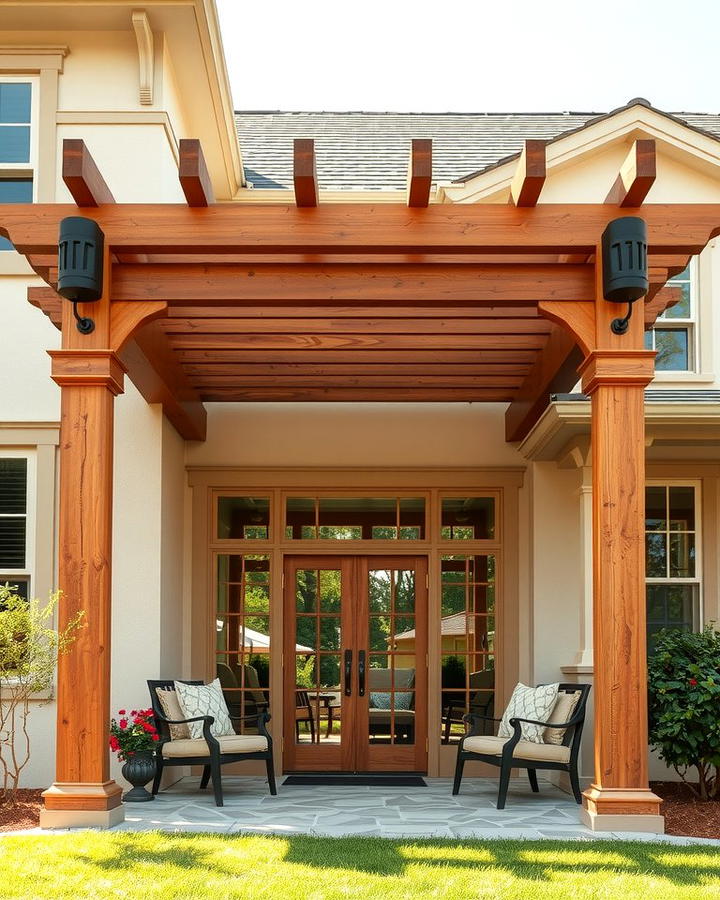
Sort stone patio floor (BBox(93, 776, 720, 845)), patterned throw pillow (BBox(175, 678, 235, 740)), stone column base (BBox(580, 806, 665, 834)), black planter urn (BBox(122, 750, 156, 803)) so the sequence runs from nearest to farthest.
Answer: stone column base (BBox(580, 806, 665, 834)), stone patio floor (BBox(93, 776, 720, 845)), black planter urn (BBox(122, 750, 156, 803)), patterned throw pillow (BBox(175, 678, 235, 740))

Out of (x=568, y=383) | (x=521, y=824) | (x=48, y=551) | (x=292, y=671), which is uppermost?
Result: (x=568, y=383)

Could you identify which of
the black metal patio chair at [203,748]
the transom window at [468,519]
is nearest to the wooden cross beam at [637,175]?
the transom window at [468,519]

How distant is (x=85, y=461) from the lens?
21.2ft

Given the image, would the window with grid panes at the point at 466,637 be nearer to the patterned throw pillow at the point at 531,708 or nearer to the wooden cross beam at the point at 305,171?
the patterned throw pillow at the point at 531,708

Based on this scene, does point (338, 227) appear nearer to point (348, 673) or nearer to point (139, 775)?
point (139, 775)

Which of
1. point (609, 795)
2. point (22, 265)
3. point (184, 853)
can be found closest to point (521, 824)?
point (609, 795)

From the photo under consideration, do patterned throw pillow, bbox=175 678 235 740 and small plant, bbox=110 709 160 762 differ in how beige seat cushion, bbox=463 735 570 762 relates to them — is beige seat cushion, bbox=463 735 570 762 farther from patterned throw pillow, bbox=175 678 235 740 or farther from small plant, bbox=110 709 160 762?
small plant, bbox=110 709 160 762

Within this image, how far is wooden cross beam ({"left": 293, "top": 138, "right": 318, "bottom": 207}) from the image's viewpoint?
19.7ft

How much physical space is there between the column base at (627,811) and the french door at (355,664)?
14.2 ft

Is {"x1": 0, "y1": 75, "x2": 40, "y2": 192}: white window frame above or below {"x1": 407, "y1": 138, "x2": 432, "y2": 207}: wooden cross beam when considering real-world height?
above

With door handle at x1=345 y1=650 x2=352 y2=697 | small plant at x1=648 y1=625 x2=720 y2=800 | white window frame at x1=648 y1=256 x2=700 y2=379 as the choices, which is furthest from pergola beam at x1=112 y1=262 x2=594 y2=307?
door handle at x1=345 y1=650 x2=352 y2=697

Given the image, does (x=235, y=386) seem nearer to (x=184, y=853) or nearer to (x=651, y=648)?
(x=651, y=648)

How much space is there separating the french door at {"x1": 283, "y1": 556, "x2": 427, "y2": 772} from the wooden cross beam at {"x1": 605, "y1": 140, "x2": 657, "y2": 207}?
4960 mm

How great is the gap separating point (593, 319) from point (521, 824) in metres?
3.20
